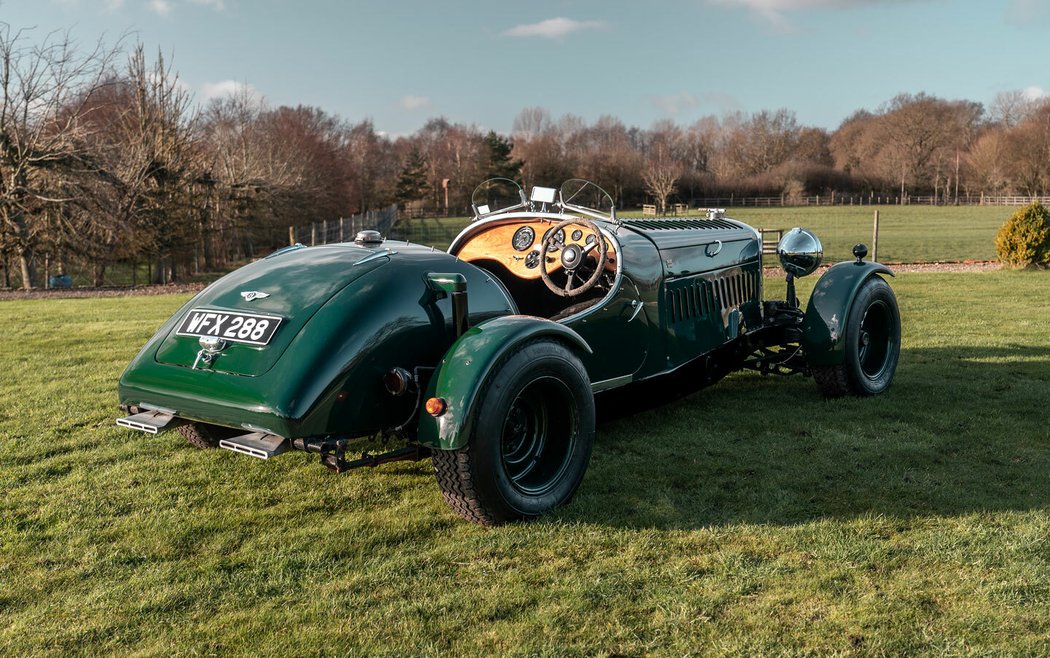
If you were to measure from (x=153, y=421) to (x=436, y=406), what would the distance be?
1.38 metres

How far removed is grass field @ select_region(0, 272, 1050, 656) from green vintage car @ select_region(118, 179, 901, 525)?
35 centimetres

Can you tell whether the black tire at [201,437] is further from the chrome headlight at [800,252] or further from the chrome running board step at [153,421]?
the chrome headlight at [800,252]

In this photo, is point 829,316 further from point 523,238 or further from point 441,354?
point 441,354

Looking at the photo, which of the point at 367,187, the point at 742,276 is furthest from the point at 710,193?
the point at 742,276

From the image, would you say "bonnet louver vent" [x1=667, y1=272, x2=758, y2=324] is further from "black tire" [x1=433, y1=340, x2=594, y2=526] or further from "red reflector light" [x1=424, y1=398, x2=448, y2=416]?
"red reflector light" [x1=424, y1=398, x2=448, y2=416]

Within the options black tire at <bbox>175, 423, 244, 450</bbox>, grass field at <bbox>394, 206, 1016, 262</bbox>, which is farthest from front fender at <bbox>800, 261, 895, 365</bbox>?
black tire at <bbox>175, 423, 244, 450</bbox>

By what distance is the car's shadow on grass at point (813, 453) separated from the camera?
390 centimetres

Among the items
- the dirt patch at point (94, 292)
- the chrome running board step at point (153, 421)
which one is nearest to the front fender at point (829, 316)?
the chrome running board step at point (153, 421)

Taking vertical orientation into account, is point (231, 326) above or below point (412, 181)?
below

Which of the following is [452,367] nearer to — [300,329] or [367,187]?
[300,329]

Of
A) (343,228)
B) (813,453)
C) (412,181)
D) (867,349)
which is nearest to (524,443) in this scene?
(813,453)

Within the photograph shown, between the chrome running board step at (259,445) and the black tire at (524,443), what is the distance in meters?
0.67

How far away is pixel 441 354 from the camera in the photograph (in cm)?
389

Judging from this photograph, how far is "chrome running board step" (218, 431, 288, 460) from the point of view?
3244mm
